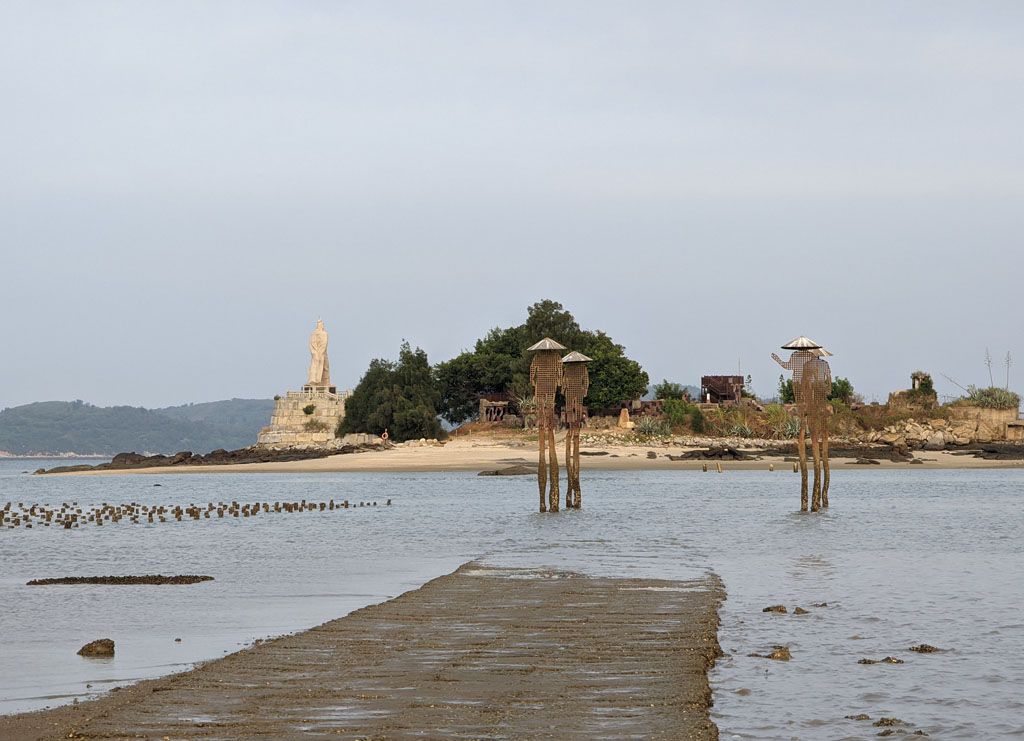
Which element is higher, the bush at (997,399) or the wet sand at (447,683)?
the bush at (997,399)

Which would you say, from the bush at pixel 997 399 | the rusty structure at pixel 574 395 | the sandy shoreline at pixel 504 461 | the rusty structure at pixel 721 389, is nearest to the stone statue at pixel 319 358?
A: the sandy shoreline at pixel 504 461

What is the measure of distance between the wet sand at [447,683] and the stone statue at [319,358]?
268 ft

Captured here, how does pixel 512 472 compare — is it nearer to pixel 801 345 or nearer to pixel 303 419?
pixel 801 345

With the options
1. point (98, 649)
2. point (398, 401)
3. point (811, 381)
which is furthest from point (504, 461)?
point (98, 649)

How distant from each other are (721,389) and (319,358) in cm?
3308

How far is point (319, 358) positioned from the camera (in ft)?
309

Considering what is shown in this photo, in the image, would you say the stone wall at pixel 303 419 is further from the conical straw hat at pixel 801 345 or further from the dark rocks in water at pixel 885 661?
the dark rocks in water at pixel 885 661

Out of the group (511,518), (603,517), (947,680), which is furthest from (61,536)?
(947,680)

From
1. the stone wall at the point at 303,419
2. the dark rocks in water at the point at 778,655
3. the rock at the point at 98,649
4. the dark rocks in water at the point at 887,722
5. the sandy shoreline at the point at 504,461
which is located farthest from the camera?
the stone wall at the point at 303,419

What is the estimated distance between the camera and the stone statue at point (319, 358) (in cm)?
9406

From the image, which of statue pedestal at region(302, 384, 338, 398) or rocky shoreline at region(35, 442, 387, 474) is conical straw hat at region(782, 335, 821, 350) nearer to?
rocky shoreline at region(35, 442, 387, 474)

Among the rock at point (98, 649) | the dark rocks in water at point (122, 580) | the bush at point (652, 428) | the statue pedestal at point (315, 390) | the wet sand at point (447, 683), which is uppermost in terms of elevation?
the statue pedestal at point (315, 390)

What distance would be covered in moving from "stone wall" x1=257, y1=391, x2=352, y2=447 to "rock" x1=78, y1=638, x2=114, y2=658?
257 ft

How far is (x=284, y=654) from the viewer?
415 inches
